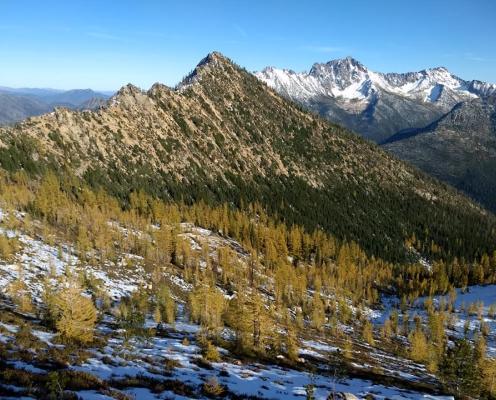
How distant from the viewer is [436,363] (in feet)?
334

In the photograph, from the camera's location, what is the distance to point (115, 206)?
190750mm

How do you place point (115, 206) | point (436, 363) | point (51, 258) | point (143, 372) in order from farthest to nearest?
point (115, 206), point (436, 363), point (51, 258), point (143, 372)

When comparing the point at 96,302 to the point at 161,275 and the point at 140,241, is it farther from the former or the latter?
the point at 140,241

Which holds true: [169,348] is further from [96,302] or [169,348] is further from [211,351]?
[96,302]

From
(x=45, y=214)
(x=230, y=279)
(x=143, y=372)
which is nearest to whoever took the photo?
(x=143, y=372)

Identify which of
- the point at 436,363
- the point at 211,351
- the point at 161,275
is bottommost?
the point at 436,363

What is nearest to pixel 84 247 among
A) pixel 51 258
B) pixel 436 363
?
pixel 51 258

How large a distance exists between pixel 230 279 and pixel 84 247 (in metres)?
53.5

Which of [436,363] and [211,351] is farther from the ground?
[211,351]

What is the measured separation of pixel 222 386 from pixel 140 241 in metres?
105

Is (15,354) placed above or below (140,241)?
above

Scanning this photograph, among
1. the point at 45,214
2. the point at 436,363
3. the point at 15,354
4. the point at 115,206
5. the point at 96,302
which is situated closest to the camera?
the point at 15,354

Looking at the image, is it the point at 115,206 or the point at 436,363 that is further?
the point at 115,206

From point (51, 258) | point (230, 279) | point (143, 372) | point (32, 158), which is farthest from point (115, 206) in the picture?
point (143, 372)
